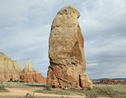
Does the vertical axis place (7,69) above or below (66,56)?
above

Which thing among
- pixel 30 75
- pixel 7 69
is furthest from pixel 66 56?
pixel 30 75

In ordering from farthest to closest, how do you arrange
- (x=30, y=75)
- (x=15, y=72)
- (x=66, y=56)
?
(x=30, y=75)
(x=15, y=72)
(x=66, y=56)

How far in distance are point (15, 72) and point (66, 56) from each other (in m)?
43.8

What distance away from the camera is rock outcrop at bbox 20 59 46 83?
64.2 m

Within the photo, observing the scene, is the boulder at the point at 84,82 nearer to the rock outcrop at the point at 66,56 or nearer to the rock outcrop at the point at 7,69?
the rock outcrop at the point at 66,56

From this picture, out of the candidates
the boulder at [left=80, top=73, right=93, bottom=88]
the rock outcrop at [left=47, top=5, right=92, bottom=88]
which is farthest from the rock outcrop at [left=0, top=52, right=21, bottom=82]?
the boulder at [left=80, top=73, right=93, bottom=88]

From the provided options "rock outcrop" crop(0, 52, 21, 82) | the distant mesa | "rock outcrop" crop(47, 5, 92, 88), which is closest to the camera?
"rock outcrop" crop(47, 5, 92, 88)

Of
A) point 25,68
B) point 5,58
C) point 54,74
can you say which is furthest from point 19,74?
point 54,74

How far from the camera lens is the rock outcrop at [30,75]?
2530 inches

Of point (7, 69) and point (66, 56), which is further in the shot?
point (7, 69)

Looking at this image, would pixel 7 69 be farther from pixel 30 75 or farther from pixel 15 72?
pixel 30 75

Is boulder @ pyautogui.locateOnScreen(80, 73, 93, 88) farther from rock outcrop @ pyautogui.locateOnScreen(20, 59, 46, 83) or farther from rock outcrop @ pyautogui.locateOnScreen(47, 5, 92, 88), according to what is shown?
rock outcrop @ pyautogui.locateOnScreen(20, 59, 46, 83)

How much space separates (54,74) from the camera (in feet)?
68.6

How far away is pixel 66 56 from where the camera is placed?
20.6 meters
